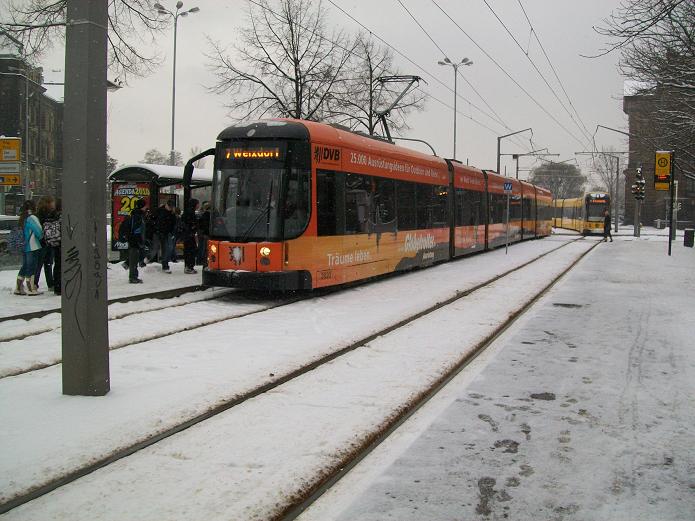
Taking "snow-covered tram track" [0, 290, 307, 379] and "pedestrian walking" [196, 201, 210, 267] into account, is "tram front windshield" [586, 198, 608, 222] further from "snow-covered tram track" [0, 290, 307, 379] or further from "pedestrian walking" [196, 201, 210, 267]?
"snow-covered tram track" [0, 290, 307, 379]

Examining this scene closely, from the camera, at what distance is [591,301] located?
40.7 feet

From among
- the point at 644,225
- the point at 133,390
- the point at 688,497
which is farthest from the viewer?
the point at 644,225

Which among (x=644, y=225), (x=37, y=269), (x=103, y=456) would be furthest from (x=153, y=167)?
(x=644, y=225)

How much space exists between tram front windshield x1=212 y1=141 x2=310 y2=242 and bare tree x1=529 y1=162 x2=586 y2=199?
261ft

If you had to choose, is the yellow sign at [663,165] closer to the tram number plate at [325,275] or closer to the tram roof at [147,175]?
the tram roof at [147,175]

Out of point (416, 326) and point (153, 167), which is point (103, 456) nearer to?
point (416, 326)

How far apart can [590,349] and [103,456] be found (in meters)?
5.91

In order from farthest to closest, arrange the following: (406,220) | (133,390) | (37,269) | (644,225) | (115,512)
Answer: (644,225), (406,220), (37,269), (133,390), (115,512)

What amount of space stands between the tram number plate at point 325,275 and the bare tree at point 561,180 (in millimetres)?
78686

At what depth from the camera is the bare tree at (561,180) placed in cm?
9269

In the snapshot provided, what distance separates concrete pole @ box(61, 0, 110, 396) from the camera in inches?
213

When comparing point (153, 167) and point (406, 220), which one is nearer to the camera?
point (406, 220)

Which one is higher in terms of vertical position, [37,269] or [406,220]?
[406,220]

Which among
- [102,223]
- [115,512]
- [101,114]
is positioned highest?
[101,114]
